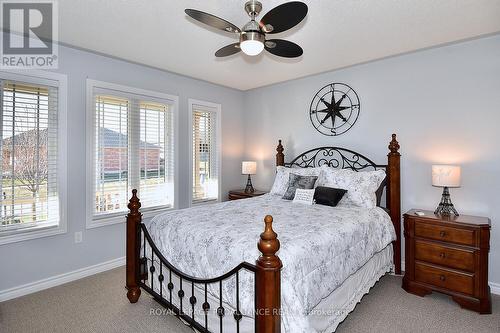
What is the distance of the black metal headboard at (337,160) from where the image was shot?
140 inches

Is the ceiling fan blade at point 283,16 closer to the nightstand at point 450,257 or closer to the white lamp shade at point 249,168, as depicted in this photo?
the nightstand at point 450,257

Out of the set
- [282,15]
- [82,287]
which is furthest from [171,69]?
[82,287]

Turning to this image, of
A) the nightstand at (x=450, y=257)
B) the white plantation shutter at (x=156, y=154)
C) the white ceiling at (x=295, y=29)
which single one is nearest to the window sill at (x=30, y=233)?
the white plantation shutter at (x=156, y=154)

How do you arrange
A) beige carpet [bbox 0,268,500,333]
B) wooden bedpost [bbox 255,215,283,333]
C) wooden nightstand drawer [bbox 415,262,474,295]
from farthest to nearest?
wooden nightstand drawer [bbox 415,262,474,295], beige carpet [bbox 0,268,500,333], wooden bedpost [bbox 255,215,283,333]

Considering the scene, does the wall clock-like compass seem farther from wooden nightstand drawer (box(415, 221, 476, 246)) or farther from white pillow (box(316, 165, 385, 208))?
wooden nightstand drawer (box(415, 221, 476, 246))

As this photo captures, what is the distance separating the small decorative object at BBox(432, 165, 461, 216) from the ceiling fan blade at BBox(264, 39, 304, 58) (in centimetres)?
189

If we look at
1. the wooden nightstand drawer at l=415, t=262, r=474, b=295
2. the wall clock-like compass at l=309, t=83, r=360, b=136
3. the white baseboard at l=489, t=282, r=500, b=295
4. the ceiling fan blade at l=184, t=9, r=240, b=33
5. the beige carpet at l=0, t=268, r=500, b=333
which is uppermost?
the ceiling fan blade at l=184, t=9, r=240, b=33

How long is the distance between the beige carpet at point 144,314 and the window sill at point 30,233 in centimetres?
58

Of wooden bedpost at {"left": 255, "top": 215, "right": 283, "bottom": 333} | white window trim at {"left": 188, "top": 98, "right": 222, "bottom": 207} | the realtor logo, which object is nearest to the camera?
wooden bedpost at {"left": 255, "top": 215, "right": 283, "bottom": 333}

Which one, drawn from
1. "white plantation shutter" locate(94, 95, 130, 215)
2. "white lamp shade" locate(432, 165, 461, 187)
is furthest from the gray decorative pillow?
"white plantation shutter" locate(94, 95, 130, 215)

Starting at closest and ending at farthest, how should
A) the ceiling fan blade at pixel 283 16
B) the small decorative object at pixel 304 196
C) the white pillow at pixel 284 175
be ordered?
the ceiling fan blade at pixel 283 16 → the small decorative object at pixel 304 196 → the white pillow at pixel 284 175

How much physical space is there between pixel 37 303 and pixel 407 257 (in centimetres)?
370

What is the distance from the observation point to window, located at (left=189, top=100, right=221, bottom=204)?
4.45 metres

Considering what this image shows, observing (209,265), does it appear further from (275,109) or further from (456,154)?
(275,109)
